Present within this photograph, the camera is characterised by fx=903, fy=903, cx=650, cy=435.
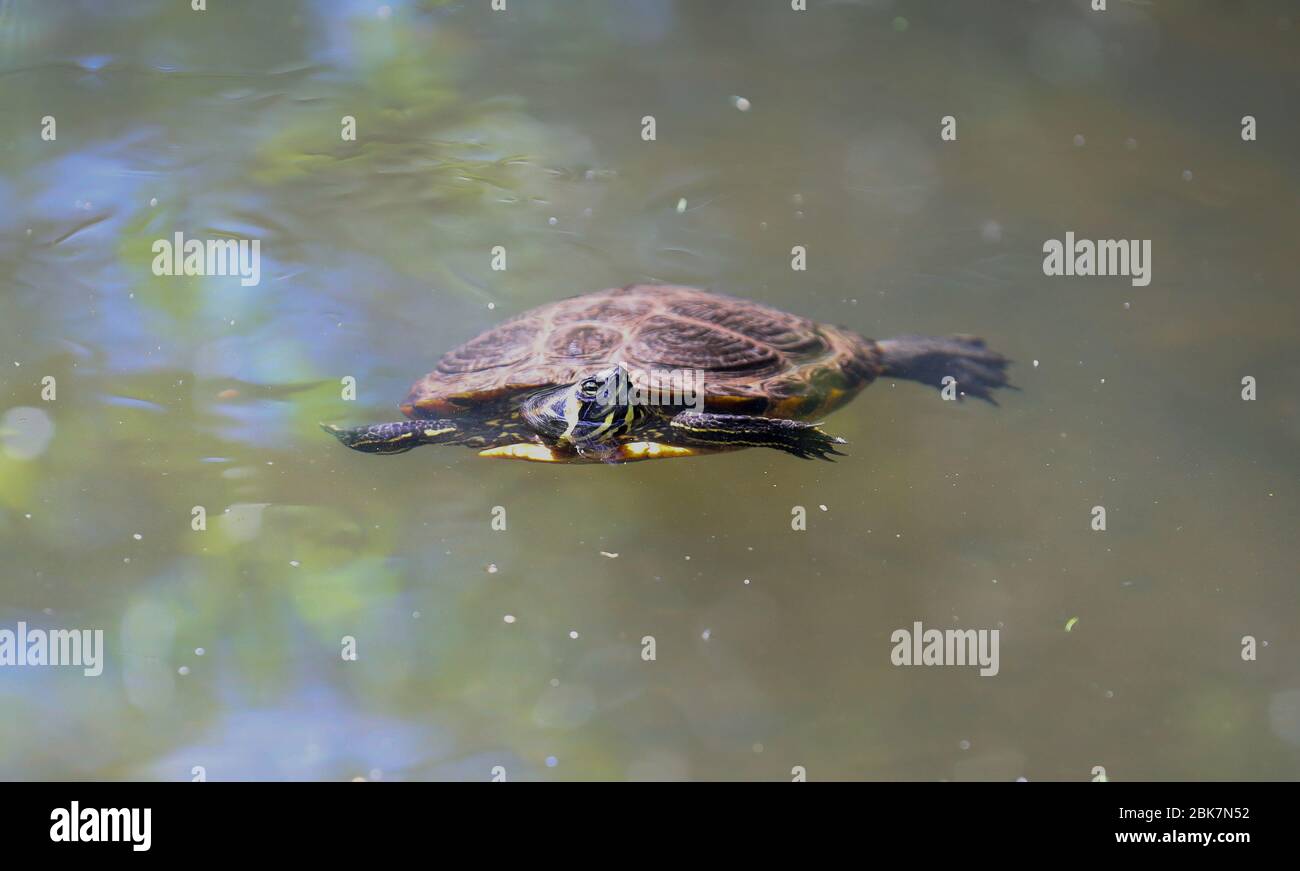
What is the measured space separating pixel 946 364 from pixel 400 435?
223 centimetres

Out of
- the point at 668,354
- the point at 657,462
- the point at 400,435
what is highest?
the point at 668,354

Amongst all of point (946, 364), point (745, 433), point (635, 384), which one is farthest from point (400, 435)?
point (946, 364)

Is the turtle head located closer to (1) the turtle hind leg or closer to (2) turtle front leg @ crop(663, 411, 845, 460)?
(2) turtle front leg @ crop(663, 411, 845, 460)

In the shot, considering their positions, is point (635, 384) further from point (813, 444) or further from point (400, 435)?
point (400, 435)

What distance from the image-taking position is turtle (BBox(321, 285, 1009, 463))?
317cm

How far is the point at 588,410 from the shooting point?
3080mm

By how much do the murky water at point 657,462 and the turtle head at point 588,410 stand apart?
0.36 meters

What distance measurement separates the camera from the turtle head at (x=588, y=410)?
302 centimetres

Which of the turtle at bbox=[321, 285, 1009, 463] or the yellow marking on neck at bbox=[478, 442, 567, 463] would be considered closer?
the turtle at bbox=[321, 285, 1009, 463]

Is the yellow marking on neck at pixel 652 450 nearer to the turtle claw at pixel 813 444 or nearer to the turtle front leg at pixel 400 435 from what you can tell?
the turtle claw at pixel 813 444

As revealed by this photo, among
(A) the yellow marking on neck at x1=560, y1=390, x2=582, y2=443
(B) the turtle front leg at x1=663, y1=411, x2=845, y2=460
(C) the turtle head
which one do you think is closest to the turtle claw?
(B) the turtle front leg at x1=663, y1=411, x2=845, y2=460

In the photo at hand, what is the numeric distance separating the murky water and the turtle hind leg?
4.4 inches
